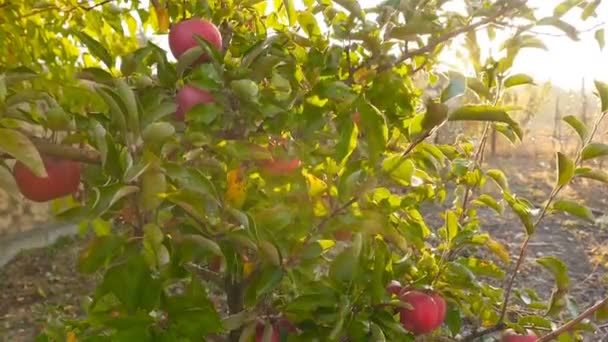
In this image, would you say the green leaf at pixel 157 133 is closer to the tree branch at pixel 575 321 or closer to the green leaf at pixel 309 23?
the green leaf at pixel 309 23

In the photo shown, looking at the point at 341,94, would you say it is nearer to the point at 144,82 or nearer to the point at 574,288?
the point at 144,82

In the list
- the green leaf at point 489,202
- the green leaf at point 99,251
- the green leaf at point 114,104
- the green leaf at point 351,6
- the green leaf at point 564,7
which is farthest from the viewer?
the green leaf at point 489,202

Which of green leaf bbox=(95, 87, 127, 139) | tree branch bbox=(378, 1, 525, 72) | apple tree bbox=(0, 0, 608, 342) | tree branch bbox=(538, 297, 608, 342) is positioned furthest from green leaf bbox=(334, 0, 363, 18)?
tree branch bbox=(538, 297, 608, 342)

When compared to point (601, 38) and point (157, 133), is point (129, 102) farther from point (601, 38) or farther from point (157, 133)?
point (601, 38)

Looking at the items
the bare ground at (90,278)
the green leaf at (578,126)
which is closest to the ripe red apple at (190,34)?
the green leaf at (578,126)

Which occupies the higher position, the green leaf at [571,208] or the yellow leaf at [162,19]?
the yellow leaf at [162,19]

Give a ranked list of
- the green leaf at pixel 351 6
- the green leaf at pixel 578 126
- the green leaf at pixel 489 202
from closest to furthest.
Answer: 1. the green leaf at pixel 351 6
2. the green leaf at pixel 578 126
3. the green leaf at pixel 489 202

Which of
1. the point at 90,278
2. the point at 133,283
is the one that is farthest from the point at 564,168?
the point at 90,278

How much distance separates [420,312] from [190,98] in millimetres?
609

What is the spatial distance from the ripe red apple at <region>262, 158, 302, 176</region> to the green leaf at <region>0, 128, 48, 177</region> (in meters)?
0.54

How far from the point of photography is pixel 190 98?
1.19 meters

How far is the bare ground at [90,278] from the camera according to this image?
4211 mm

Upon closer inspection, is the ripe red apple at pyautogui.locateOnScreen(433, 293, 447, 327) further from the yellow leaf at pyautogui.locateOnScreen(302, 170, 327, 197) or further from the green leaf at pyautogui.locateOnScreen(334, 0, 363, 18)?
the green leaf at pyautogui.locateOnScreen(334, 0, 363, 18)

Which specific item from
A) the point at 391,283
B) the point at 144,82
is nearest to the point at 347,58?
the point at 144,82
